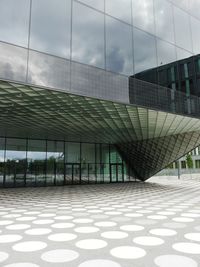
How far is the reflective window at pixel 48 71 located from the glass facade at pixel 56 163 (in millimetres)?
12457

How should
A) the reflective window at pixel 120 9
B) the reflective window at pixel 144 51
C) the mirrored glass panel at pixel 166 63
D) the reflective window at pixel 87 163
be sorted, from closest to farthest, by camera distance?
the reflective window at pixel 120 9 → the reflective window at pixel 144 51 → the mirrored glass panel at pixel 166 63 → the reflective window at pixel 87 163

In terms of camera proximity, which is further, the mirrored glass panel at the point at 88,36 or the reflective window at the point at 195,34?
the reflective window at the point at 195,34

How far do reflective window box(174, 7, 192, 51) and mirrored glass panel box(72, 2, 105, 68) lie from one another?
6.89 meters

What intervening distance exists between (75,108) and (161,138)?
34.8 ft

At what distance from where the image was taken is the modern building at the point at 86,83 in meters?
9.45

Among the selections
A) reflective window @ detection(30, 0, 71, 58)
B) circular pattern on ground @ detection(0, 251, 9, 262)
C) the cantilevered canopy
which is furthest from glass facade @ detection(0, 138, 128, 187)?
circular pattern on ground @ detection(0, 251, 9, 262)

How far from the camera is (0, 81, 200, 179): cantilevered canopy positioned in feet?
33.0

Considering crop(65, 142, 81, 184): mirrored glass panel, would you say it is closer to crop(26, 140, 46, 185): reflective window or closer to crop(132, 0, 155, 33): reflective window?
crop(26, 140, 46, 185): reflective window

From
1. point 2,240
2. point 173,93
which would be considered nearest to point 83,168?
point 173,93

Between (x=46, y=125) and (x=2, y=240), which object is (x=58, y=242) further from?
(x=46, y=125)

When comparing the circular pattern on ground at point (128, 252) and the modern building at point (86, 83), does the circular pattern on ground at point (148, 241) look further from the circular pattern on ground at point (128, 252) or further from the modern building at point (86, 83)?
the modern building at point (86, 83)

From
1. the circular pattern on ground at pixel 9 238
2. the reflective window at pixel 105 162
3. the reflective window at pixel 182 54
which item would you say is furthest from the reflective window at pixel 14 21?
the reflective window at pixel 105 162

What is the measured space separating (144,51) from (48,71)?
24.7 feet

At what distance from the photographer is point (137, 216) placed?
6.46 meters
